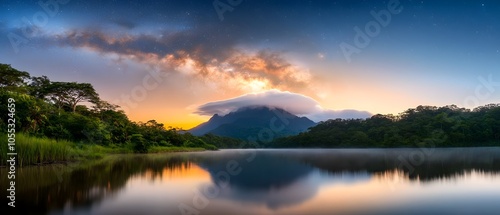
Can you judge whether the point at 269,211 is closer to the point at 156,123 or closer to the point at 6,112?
the point at 6,112

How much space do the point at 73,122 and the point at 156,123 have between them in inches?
981

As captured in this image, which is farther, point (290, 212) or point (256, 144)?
point (256, 144)

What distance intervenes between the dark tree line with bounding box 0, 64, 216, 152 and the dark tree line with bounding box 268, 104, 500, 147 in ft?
148

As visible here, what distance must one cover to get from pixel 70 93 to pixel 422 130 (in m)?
63.5

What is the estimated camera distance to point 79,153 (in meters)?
22.3

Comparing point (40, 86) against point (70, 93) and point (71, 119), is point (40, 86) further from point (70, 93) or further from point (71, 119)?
point (71, 119)

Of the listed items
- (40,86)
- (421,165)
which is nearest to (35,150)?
(421,165)

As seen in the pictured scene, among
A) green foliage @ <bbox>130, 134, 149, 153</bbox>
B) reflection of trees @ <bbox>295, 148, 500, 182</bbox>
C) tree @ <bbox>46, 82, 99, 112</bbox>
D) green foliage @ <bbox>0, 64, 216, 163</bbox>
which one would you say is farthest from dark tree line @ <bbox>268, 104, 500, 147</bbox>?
tree @ <bbox>46, 82, 99, 112</bbox>

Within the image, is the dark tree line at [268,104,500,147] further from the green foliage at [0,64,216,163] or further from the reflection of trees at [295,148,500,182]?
the green foliage at [0,64,216,163]

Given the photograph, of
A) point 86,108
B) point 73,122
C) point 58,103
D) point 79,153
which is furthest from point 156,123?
point 79,153

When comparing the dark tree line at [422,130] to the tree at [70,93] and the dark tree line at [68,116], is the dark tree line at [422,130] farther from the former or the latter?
the tree at [70,93]

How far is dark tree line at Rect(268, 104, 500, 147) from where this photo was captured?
61062mm

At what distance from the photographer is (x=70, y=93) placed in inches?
1479

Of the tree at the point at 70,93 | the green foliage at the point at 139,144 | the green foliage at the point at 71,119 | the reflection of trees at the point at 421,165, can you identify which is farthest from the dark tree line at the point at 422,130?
the tree at the point at 70,93
